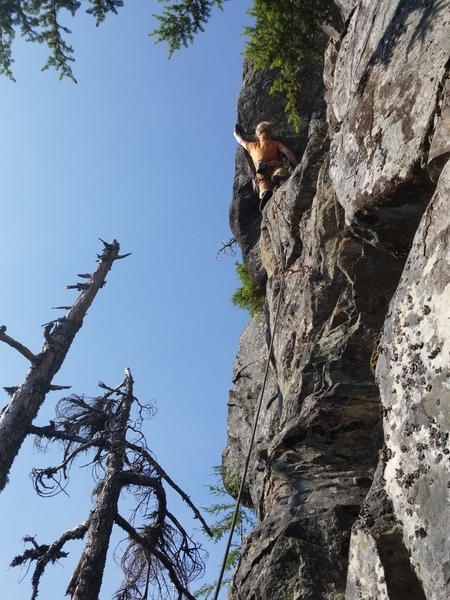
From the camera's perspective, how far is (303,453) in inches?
232

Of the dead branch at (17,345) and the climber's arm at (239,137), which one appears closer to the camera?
the dead branch at (17,345)

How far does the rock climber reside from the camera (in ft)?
34.4

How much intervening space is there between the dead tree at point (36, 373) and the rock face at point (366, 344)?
157 inches

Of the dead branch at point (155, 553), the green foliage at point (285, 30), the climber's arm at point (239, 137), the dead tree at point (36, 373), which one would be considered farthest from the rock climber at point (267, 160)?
the dead branch at point (155, 553)

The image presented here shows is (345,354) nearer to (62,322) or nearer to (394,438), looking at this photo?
(394,438)

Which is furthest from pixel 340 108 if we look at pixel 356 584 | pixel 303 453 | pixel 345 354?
pixel 356 584

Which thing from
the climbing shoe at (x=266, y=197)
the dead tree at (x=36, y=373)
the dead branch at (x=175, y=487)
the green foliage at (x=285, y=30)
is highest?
the green foliage at (x=285, y=30)

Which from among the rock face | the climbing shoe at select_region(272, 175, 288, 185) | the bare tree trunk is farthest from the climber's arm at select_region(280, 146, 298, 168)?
the bare tree trunk

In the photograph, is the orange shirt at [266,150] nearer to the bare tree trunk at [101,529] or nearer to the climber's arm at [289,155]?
the climber's arm at [289,155]

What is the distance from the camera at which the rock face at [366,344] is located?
11.1 ft

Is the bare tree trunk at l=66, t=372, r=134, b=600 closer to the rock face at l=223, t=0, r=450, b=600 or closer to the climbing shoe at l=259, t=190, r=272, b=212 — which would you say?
the rock face at l=223, t=0, r=450, b=600

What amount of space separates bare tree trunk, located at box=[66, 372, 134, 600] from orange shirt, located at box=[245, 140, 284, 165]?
5317 millimetres

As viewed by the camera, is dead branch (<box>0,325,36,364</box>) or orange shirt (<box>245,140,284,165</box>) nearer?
dead branch (<box>0,325,36,364</box>)

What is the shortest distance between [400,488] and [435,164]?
6.73 feet
